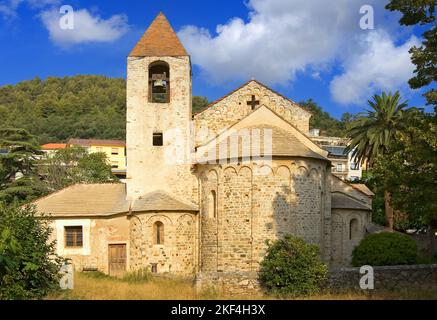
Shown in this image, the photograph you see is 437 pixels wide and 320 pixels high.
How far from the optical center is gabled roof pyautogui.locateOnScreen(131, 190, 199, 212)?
2870 centimetres

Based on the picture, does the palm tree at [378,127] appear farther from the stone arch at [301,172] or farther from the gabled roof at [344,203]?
the stone arch at [301,172]

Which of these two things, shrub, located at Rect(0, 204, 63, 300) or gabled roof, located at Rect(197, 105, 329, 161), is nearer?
shrub, located at Rect(0, 204, 63, 300)

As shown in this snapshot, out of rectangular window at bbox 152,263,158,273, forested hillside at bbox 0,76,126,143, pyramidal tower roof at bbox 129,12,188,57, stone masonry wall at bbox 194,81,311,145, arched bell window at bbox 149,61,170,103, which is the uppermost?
forested hillside at bbox 0,76,126,143

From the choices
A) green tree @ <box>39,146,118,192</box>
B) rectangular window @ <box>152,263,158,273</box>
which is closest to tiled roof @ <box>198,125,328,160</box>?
rectangular window @ <box>152,263,158,273</box>

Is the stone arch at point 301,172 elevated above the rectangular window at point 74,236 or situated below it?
above

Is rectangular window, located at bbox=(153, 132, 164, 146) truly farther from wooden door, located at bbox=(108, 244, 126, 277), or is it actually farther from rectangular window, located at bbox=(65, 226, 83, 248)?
rectangular window, located at bbox=(65, 226, 83, 248)

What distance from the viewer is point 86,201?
31.8 metres

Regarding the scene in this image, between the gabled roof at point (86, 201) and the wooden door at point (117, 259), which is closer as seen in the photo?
the wooden door at point (117, 259)

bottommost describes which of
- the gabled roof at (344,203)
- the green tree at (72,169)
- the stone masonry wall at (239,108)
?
the gabled roof at (344,203)

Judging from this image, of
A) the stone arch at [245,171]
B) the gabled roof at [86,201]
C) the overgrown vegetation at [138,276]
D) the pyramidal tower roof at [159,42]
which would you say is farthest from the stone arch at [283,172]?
the pyramidal tower roof at [159,42]

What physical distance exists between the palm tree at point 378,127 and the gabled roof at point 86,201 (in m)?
19.1

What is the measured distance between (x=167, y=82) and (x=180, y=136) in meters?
3.40

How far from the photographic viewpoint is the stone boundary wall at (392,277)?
2100 cm

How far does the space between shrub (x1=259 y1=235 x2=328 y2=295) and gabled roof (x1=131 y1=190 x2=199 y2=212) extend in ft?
27.4
